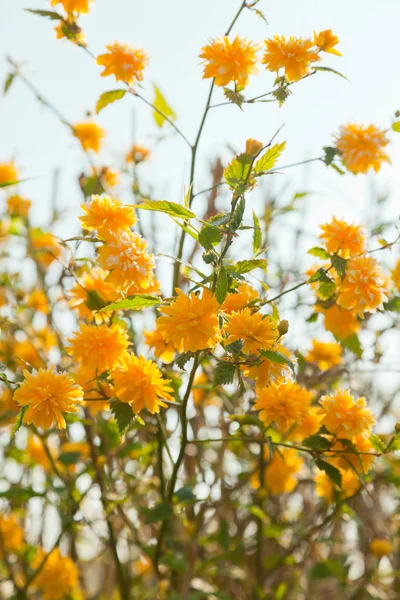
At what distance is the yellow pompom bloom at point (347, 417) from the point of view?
2.82ft

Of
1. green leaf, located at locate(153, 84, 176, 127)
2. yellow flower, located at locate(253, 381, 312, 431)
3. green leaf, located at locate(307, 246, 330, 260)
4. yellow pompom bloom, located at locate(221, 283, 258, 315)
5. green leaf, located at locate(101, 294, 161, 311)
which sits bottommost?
yellow flower, located at locate(253, 381, 312, 431)

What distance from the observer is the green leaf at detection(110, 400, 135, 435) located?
0.77 metres

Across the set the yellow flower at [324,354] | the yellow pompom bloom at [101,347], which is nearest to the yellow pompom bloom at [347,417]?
the yellow pompom bloom at [101,347]

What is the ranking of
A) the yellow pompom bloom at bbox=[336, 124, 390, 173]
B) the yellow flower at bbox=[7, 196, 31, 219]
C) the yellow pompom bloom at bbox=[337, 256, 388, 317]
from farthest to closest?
the yellow flower at bbox=[7, 196, 31, 219], the yellow pompom bloom at bbox=[336, 124, 390, 173], the yellow pompom bloom at bbox=[337, 256, 388, 317]

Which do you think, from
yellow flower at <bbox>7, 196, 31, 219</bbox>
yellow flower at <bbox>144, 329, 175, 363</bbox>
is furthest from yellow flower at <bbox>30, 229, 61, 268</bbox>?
yellow flower at <bbox>144, 329, 175, 363</bbox>

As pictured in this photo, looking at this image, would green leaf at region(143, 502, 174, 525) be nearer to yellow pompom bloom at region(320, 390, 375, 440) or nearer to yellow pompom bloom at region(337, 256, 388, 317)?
yellow pompom bloom at region(320, 390, 375, 440)

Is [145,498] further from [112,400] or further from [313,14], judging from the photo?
[313,14]

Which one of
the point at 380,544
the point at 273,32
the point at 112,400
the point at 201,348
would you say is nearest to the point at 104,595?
the point at 380,544

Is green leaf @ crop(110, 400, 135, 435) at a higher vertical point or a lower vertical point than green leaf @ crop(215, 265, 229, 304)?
lower

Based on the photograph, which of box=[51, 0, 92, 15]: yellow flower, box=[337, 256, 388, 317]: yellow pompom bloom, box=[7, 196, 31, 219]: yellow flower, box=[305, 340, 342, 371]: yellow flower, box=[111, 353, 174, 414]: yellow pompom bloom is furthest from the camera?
box=[7, 196, 31, 219]: yellow flower

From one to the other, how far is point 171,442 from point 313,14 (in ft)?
2.91

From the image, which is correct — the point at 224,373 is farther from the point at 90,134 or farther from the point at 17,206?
the point at 17,206

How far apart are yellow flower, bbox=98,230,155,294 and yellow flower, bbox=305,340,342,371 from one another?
2.18 feet

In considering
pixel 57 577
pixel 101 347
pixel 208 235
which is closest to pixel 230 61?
pixel 208 235
